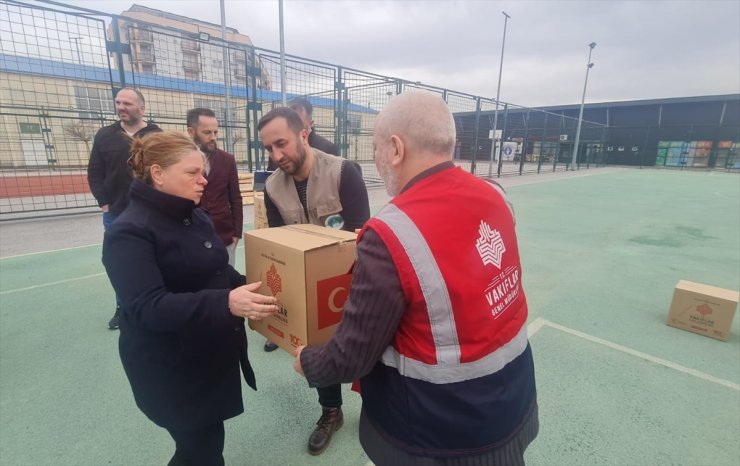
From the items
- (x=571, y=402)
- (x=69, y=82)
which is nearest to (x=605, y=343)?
(x=571, y=402)

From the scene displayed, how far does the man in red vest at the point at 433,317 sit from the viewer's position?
88 cm

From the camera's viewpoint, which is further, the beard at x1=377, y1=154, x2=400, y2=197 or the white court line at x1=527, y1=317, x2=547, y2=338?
the white court line at x1=527, y1=317, x2=547, y2=338

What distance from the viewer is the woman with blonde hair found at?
1.15 m

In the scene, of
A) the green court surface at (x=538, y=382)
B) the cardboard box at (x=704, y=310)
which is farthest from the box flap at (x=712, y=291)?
the green court surface at (x=538, y=382)

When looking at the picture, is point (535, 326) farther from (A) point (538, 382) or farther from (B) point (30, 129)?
(B) point (30, 129)

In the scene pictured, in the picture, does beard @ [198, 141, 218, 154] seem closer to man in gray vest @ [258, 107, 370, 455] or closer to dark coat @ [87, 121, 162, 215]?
dark coat @ [87, 121, 162, 215]

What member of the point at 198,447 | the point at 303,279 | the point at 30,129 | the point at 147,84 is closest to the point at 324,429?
the point at 198,447

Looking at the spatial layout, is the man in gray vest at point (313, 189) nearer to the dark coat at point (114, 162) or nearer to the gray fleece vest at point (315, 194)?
the gray fleece vest at point (315, 194)

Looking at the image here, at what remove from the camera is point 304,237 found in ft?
4.59

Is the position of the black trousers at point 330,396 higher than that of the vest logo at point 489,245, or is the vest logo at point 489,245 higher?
the vest logo at point 489,245

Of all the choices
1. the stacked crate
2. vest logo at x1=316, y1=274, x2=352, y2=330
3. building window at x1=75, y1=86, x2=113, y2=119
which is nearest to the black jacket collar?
vest logo at x1=316, y1=274, x2=352, y2=330

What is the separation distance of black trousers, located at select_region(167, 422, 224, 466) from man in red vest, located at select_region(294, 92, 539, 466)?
0.72 metres

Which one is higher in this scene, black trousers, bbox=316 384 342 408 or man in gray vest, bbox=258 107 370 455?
man in gray vest, bbox=258 107 370 455

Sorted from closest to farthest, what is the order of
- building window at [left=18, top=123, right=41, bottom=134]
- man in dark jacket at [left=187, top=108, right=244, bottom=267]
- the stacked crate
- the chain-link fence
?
man in dark jacket at [left=187, top=108, right=244, bottom=267] < the chain-link fence < the stacked crate < building window at [left=18, top=123, right=41, bottom=134]
